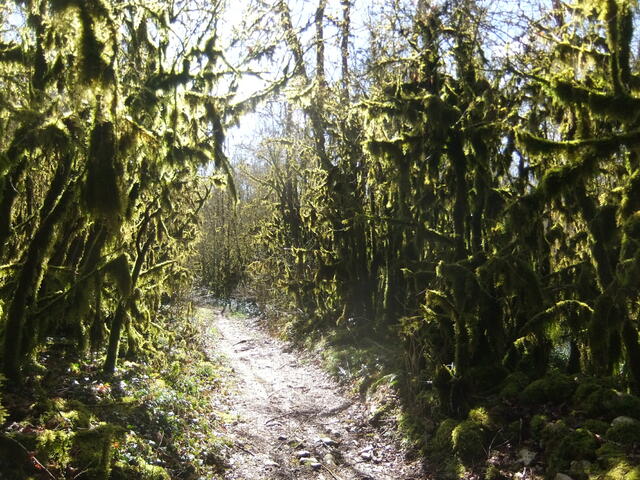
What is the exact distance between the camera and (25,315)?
6.08 meters

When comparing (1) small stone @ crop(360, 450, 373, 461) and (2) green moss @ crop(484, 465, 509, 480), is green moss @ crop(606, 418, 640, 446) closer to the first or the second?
(2) green moss @ crop(484, 465, 509, 480)

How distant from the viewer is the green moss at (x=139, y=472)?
521cm

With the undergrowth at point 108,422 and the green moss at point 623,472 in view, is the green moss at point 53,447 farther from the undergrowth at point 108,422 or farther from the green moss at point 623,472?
A: the green moss at point 623,472

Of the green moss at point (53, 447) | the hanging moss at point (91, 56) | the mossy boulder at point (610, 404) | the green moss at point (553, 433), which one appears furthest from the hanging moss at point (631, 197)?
the green moss at point (53, 447)

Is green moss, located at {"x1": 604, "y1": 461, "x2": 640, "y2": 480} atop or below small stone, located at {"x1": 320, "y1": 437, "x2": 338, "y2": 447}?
atop

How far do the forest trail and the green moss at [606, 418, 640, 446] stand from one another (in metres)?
2.58

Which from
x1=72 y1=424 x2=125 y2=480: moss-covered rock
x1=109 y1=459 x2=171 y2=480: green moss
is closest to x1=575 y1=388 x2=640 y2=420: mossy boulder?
x1=109 y1=459 x2=171 y2=480: green moss

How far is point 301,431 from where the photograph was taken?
8.58 metres

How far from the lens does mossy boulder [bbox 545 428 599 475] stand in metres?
5.05

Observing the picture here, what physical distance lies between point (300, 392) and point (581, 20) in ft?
29.3

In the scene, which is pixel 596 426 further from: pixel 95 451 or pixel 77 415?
pixel 77 415

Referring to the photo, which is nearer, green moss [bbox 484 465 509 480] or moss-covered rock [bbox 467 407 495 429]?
green moss [bbox 484 465 509 480]

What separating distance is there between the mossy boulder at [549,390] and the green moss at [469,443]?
0.87m

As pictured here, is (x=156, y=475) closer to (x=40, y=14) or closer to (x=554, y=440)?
(x=554, y=440)
